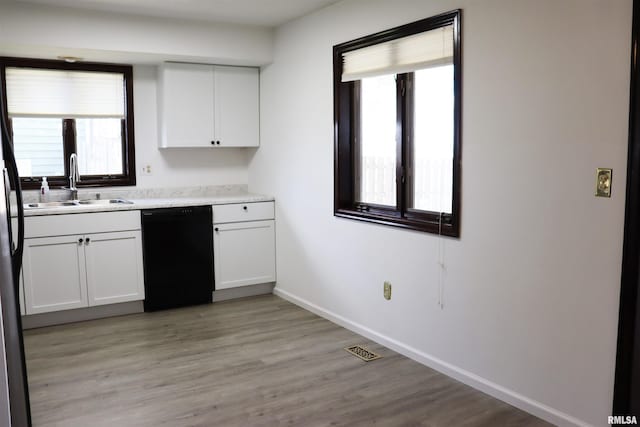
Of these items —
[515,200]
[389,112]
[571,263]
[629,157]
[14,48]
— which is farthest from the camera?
[14,48]

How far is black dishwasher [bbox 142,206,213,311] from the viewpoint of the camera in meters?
4.63

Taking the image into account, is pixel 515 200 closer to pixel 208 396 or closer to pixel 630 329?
pixel 630 329

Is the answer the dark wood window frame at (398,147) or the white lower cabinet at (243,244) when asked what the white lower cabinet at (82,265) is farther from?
the dark wood window frame at (398,147)

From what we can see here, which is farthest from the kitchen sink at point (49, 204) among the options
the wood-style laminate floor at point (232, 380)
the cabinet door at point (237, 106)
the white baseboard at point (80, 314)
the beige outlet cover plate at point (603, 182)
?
the beige outlet cover plate at point (603, 182)

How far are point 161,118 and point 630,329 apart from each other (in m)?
3.97

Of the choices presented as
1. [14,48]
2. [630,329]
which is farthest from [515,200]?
[14,48]

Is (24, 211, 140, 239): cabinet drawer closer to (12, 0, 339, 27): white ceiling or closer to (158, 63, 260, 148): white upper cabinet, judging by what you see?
(158, 63, 260, 148): white upper cabinet

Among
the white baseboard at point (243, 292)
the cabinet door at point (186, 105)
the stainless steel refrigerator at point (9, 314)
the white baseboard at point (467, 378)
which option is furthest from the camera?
the white baseboard at point (243, 292)

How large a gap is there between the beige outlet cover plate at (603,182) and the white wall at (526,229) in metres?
0.03

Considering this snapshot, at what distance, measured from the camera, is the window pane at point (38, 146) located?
15.4 feet

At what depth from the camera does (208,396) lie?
3107 mm

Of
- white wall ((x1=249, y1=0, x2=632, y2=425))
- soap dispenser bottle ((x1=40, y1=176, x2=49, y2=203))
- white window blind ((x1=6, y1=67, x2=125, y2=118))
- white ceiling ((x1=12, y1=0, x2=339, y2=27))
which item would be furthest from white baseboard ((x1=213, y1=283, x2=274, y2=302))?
white ceiling ((x1=12, y1=0, x2=339, y2=27))

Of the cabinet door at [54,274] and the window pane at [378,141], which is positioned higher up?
A: the window pane at [378,141]

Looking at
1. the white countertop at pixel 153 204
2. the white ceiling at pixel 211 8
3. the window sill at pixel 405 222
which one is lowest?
the window sill at pixel 405 222
